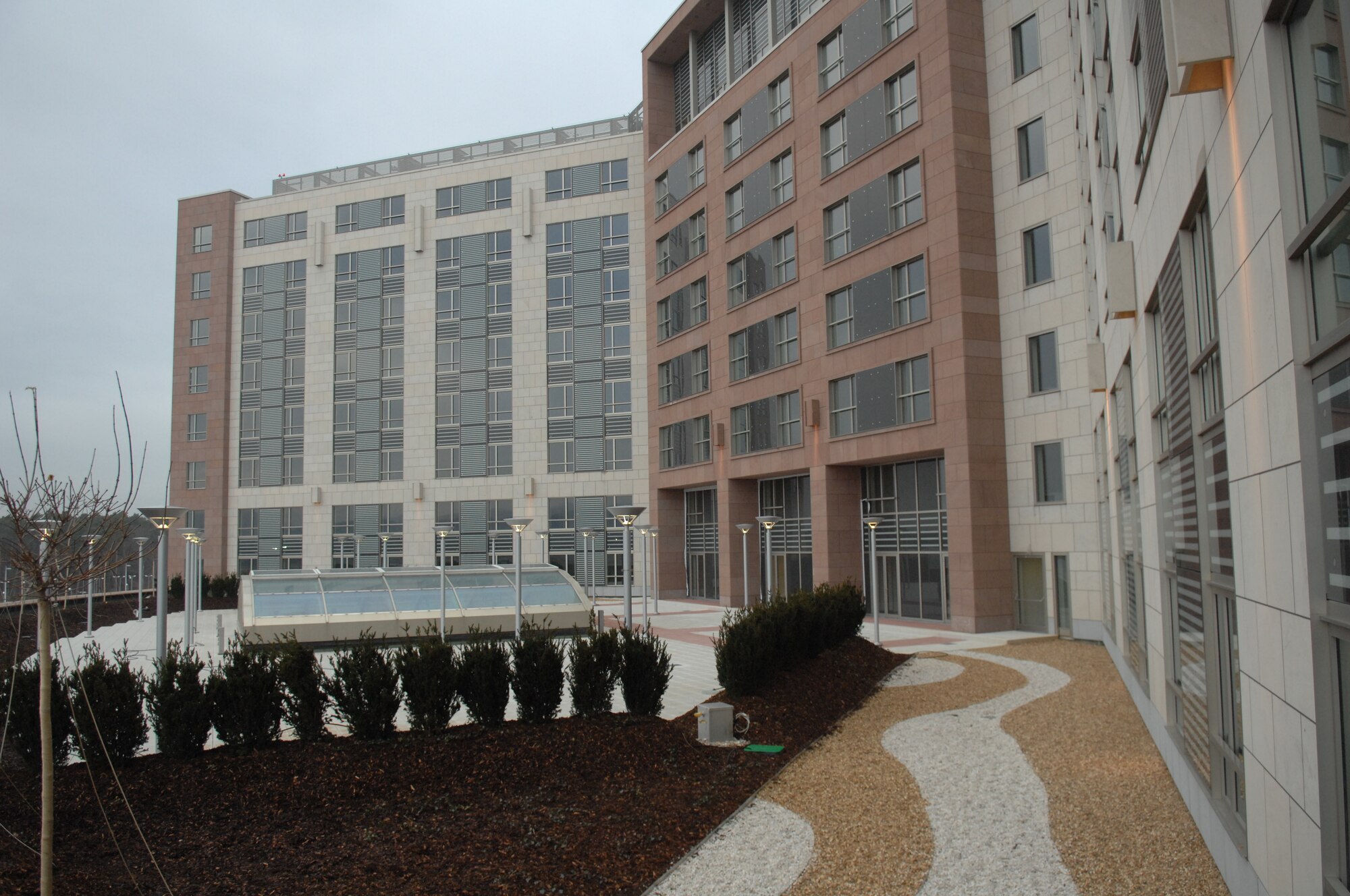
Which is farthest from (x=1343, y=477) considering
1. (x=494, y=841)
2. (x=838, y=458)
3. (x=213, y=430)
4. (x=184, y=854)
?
(x=213, y=430)

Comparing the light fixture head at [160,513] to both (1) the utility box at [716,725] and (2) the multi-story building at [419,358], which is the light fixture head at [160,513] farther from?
(2) the multi-story building at [419,358]

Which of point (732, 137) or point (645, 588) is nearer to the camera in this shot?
point (645, 588)

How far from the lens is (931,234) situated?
27.8 meters

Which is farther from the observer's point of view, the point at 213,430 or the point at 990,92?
the point at 213,430

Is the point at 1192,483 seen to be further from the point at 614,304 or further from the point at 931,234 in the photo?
the point at 614,304

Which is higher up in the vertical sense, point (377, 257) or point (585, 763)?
point (377, 257)

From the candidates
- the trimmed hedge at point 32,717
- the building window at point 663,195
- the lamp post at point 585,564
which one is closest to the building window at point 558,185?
the building window at point 663,195

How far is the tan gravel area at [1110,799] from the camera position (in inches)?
281

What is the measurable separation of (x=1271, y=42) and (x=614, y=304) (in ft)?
154

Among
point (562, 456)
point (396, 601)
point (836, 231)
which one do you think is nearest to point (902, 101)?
point (836, 231)

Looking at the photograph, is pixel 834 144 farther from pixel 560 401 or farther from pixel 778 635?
pixel 560 401

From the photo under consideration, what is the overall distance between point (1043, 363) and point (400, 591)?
19.1 m

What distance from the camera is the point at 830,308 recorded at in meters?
32.2

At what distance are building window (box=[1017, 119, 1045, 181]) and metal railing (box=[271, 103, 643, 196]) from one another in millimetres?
28019
